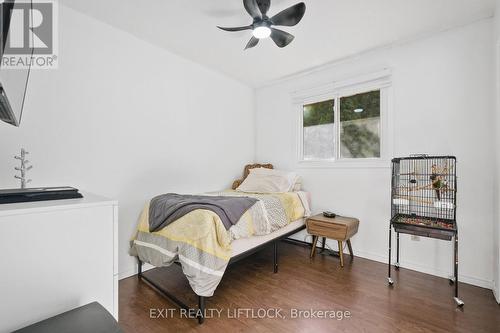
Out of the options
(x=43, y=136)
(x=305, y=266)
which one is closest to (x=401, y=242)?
(x=305, y=266)

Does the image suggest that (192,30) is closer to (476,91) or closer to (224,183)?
(224,183)

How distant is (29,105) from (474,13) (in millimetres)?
4148

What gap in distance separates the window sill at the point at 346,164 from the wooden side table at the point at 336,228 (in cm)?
70

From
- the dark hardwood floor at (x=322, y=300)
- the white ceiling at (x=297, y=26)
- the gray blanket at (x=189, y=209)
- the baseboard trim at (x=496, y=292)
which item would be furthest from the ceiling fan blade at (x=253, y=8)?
the baseboard trim at (x=496, y=292)

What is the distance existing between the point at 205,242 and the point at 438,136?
268 cm

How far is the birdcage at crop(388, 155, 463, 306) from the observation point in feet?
7.04

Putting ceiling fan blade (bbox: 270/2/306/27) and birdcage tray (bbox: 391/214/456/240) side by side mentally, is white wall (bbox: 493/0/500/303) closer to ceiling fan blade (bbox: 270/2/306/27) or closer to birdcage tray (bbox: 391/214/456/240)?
birdcage tray (bbox: 391/214/456/240)

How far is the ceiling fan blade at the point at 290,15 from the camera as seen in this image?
188cm

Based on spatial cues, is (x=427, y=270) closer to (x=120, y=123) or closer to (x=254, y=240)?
(x=254, y=240)

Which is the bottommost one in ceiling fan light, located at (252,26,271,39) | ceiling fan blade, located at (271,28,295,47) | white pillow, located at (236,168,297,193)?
white pillow, located at (236,168,297,193)

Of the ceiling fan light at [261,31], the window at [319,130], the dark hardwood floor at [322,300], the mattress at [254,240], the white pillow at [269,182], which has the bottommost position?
the dark hardwood floor at [322,300]

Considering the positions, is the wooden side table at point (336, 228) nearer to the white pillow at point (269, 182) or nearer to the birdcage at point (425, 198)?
the birdcage at point (425, 198)

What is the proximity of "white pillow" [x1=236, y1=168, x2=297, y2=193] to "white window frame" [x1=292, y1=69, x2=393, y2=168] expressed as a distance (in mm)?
462

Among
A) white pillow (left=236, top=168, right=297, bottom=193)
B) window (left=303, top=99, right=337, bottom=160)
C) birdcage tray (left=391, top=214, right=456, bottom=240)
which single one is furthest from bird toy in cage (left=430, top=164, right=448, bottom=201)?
white pillow (left=236, top=168, right=297, bottom=193)
